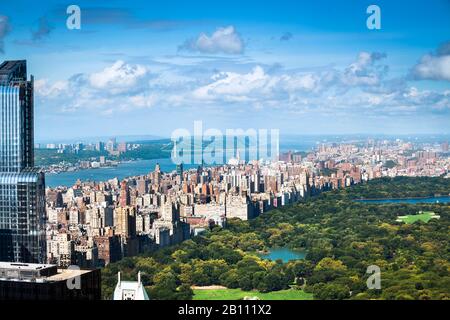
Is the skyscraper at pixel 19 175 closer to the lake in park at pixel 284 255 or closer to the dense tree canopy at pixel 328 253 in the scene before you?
the dense tree canopy at pixel 328 253

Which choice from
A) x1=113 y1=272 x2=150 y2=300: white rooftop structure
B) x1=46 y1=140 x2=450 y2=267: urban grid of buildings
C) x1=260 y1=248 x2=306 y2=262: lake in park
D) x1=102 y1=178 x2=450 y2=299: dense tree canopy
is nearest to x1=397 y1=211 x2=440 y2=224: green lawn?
x1=102 y1=178 x2=450 y2=299: dense tree canopy

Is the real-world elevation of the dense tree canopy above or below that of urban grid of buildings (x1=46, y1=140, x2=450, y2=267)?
below

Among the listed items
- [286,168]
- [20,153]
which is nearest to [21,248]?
[20,153]

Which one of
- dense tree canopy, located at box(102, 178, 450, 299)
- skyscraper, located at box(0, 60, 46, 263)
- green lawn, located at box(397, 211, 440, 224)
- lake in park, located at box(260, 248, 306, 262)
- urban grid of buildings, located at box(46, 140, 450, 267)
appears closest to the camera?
dense tree canopy, located at box(102, 178, 450, 299)

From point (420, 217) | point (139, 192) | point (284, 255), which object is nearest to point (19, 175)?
point (139, 192)

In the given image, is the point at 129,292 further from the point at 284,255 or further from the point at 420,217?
the point at 420,217

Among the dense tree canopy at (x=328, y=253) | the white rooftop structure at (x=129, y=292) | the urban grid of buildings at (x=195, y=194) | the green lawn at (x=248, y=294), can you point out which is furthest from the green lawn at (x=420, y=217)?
the white rooftop structure at (x=129, y=292)

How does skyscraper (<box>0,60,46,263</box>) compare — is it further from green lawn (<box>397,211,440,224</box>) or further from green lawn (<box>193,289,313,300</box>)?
green lawn (<box>397,211,440,224</box>)

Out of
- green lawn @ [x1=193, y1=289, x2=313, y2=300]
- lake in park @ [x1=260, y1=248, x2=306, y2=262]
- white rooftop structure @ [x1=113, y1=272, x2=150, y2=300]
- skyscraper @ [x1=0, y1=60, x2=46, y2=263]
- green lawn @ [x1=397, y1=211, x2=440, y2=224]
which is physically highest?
skyscraper @ [x1=0, y1=60, x2=46, y2=263]
